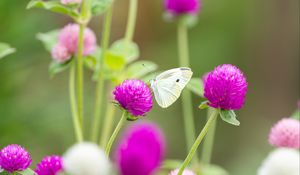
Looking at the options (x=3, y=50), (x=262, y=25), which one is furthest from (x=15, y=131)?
(x=262, y=25)

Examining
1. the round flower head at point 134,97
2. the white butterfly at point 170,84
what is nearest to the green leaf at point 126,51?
the white butterfly at point 170,84

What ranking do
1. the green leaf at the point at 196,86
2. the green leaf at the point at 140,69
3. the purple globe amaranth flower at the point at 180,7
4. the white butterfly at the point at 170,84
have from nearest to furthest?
the white butterfly at the point at 170,84 → the green leaf at the point at 196,86 → the green leaf at the point at 140,69 → the purple globe amaranth flower at the point at 180,7

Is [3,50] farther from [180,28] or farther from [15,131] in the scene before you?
[15,131]

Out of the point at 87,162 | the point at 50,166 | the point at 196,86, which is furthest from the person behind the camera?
the point at 196,86

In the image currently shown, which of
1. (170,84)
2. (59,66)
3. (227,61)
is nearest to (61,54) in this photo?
(59,66)

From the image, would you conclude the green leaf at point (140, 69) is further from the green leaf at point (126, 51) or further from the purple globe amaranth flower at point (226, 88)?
the purple globe amaranth flower at point (226, 88)

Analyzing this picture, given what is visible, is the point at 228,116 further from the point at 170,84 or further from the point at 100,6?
the point at 100,6
